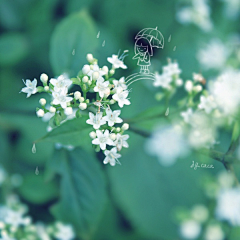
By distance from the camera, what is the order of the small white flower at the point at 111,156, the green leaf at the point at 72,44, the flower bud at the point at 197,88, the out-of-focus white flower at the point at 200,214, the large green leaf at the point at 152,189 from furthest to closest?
the large green leaf at the point at 152,189, the out-of-focus white flower at the point at 200,214, the green leaf at the point at 72,44, the flower bud at the point at 197,88, the small white flower at the point at 111,156

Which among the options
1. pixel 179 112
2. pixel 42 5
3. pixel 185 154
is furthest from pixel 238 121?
pixel 42 5

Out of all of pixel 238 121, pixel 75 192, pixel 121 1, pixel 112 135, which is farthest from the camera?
pixel 121 1

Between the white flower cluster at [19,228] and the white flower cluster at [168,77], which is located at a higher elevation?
the white flower cluster at [168,77]

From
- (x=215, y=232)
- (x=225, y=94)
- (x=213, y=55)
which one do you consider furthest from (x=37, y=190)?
(x=213, y=55)

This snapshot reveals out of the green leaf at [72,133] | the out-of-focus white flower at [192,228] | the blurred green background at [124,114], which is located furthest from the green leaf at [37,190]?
the green leaf at [72,133]

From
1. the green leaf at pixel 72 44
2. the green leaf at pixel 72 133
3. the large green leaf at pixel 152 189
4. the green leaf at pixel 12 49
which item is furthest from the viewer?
the large green leaf at pixel 152 189

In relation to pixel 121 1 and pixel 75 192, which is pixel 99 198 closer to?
pixel 75 192

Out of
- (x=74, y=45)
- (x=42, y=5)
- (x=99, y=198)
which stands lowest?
(x=99, y=198)

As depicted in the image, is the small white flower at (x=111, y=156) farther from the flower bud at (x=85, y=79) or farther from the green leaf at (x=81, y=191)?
the green leaf at (x=81, y=191)
